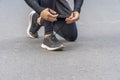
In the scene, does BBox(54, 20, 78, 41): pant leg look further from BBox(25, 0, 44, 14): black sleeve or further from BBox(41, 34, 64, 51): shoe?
BBox(25, 0, 44, 14): black sleeve

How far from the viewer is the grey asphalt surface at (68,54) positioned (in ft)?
7.74

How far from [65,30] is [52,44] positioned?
279 millimetres

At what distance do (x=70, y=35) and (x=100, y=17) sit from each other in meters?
1.15

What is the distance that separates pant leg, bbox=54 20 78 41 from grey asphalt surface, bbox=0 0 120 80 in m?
0.05

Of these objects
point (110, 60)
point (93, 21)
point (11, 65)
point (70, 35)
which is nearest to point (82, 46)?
point (70, 35)

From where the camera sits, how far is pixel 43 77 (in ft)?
7.56

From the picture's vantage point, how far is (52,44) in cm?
288

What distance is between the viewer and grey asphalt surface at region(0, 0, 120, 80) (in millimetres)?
2359

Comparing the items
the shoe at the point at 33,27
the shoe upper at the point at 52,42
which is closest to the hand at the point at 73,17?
the shoe upper at the point at 52,42

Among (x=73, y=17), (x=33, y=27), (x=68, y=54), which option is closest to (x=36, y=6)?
(x=73, y=17)

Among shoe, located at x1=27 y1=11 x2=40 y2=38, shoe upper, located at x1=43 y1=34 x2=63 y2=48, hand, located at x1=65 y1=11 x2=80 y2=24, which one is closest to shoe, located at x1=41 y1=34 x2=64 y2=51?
shoe upper, located at x1=43 y1=34 x2=63 y2=48

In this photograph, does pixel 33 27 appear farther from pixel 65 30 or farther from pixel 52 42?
pixel 52 42

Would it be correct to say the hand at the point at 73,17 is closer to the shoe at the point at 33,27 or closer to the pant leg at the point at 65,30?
the pant leg at the point at 65,30

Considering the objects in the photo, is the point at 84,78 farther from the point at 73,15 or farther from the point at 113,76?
the point at 73,15
